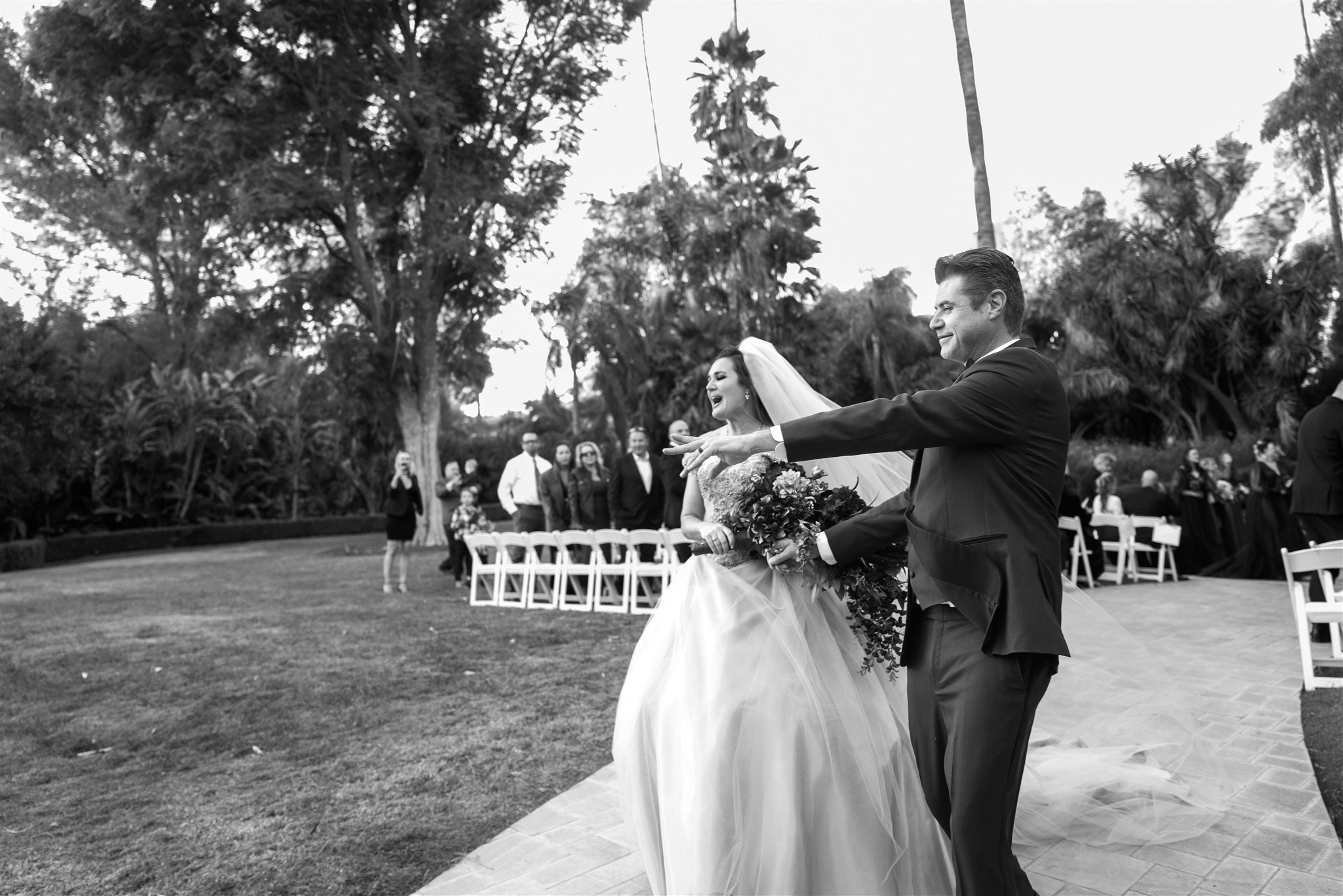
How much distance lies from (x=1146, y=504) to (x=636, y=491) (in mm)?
7370

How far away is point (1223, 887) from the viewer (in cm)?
341

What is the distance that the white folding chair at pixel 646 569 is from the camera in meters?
10.5

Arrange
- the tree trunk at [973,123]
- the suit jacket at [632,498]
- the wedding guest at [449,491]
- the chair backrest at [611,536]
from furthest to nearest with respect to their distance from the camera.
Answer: the wedding guest at [449,491]
the suit jacket at [632,498]
the chair backrest at [611,536]
the tree trunk at [973,123]

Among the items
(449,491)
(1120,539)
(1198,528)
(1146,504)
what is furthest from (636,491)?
(1198,528)

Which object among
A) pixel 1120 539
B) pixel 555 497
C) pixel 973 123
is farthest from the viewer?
pixel 555 497

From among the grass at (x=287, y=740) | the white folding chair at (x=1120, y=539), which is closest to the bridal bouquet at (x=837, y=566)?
the grass at (x=287, y=740)

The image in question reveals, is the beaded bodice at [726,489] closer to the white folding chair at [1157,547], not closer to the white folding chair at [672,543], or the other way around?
the white folding chair at [672,543]

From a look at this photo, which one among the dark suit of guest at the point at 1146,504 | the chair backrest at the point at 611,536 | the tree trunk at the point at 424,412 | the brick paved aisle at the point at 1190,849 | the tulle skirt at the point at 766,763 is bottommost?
the brick paved aisle at the point at 1190,849

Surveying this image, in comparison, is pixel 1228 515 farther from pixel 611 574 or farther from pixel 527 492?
pixel 527 492

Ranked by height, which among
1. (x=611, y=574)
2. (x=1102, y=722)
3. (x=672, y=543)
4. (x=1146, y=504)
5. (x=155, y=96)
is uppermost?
(x=155, y=96)

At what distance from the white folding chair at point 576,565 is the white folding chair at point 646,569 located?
Answer: 1.68ft

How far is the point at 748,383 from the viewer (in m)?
4.32

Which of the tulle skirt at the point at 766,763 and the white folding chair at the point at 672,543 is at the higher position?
the white folding chair at the point at 672,543

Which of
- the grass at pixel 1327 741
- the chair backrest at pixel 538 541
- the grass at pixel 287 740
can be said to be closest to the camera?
the grass at pixel 287 740
